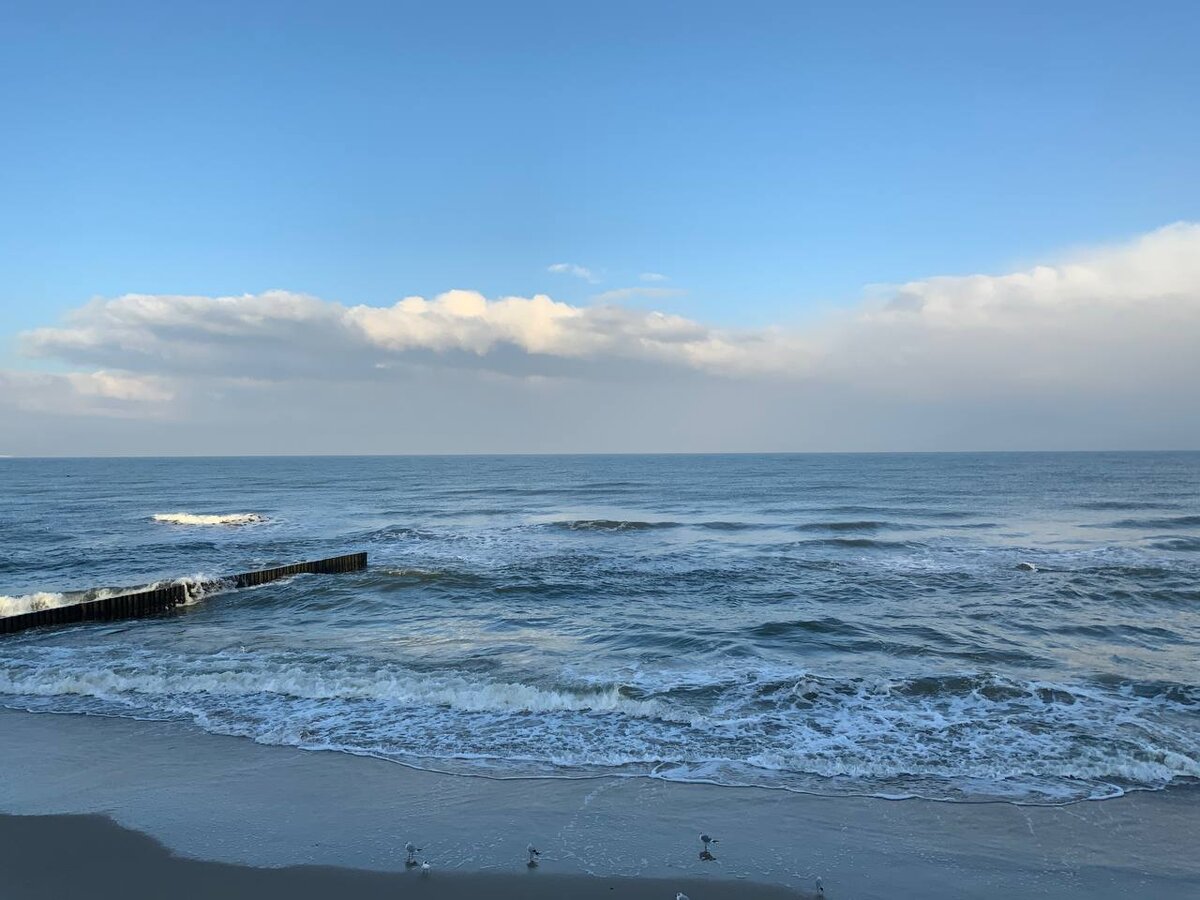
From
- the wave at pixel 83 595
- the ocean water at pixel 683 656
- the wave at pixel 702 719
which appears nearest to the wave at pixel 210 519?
the ocean water at pixel 683 656

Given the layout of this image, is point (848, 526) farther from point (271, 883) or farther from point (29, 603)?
point (271, 883)

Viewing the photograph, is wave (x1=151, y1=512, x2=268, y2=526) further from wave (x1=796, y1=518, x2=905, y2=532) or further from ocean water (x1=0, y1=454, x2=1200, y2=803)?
wave (x1=796, y1=518, x2=905, y2=532)

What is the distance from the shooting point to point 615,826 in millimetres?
7355

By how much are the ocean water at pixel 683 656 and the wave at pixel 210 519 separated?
8371mm

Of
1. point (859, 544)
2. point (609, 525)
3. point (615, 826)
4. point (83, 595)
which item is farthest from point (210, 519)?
point (615, 826)

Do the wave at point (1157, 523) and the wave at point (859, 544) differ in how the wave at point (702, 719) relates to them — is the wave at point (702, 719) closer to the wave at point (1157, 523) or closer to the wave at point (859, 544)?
the wave at point (859, 544)

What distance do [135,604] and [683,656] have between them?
48.1 feet

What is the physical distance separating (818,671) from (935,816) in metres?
5.50

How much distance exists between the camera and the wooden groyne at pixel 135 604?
55.8 feet

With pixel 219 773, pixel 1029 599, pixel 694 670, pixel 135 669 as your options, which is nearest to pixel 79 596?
pixel 135 669

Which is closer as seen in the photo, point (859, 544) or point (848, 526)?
point (859, 544)

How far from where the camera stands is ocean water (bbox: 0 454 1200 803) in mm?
9469

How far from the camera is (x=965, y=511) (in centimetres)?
4600

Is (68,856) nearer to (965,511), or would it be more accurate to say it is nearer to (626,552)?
(626,552)
